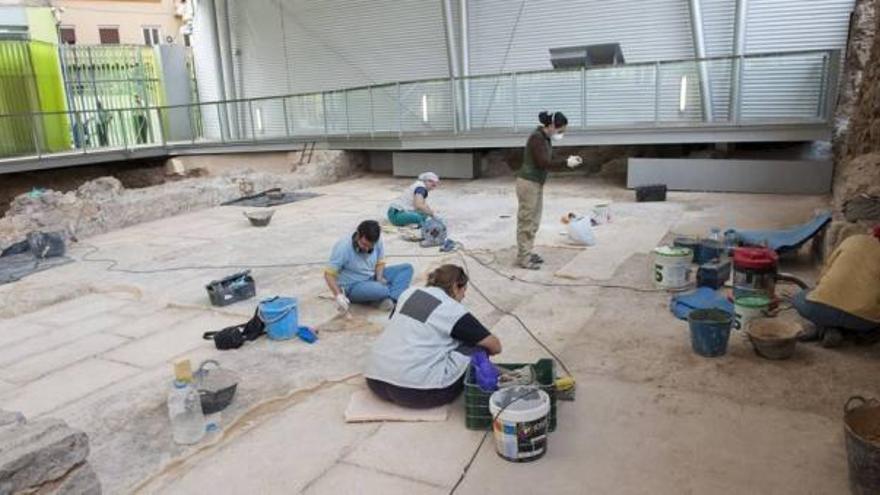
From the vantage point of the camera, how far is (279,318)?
522cm

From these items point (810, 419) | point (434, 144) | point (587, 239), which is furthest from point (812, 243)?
point (434, 144)

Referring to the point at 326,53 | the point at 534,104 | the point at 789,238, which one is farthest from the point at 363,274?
the point at 326,53

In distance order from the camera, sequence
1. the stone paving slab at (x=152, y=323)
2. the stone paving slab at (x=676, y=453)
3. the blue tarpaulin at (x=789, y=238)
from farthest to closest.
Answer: the blue tarpaulin at (x=789, y=238) < the stone paving slab at (x=152, y=323) < the stone paving slab at (x=676, y=453)

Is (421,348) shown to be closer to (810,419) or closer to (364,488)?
(364,488)

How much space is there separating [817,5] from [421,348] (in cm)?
1174

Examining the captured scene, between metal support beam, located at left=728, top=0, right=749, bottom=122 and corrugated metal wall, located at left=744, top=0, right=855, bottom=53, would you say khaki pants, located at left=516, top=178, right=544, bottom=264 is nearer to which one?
metal support beam, located at left=728, top=0, right=749, bottom=122

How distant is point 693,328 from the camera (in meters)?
4.50

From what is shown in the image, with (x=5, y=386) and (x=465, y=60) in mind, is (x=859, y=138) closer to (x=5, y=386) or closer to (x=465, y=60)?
(x=465, y=60)

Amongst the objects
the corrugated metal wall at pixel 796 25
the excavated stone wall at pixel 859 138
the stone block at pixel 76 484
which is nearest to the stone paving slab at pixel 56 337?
the stone block at pixel 76 484

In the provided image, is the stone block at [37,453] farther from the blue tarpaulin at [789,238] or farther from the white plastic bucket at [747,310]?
the blue tarpaulin at [789,238]

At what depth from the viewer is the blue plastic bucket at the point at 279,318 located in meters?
5.22

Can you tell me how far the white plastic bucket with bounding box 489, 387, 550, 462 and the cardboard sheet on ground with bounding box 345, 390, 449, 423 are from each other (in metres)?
0.50

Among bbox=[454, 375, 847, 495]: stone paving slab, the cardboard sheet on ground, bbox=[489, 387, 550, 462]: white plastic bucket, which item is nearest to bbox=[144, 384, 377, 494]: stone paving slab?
the cardboard sheet on ground

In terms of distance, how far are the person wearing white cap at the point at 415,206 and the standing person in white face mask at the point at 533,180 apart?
1923 mm
